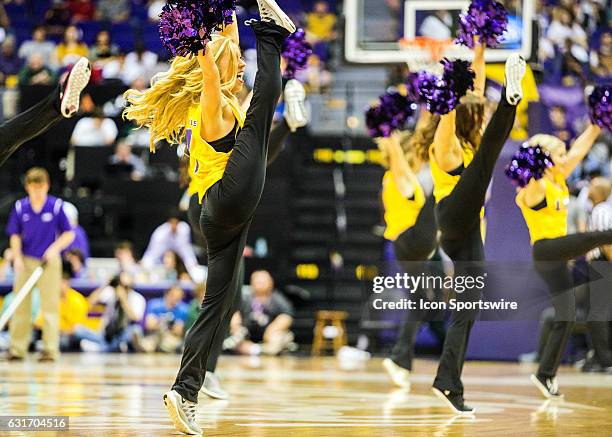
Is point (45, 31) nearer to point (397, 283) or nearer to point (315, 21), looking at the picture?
point (315, 21)

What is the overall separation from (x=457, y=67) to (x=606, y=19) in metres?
12.6

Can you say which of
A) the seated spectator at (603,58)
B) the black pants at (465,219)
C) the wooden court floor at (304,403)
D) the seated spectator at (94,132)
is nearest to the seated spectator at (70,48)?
the seated spectator at (94,132)

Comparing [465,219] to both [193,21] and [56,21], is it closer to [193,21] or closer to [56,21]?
[193,21]

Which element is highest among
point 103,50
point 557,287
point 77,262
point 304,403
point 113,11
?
point 113,11

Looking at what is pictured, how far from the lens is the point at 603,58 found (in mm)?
16609

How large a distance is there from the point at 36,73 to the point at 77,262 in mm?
4071

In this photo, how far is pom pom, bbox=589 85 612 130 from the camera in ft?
23.6

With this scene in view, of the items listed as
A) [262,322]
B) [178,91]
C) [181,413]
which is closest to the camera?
[181,413]

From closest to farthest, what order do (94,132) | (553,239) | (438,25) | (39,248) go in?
(553,239) → (438,25) → (39,248) → (94,132)

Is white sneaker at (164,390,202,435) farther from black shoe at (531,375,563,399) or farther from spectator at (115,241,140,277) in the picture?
spectator at (115,241,140,277)

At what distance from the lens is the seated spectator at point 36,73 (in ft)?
56.1

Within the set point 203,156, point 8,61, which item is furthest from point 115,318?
point 203,156

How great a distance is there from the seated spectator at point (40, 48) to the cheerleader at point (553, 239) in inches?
476

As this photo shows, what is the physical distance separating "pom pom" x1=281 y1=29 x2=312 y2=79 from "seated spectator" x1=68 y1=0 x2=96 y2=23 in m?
14.0
